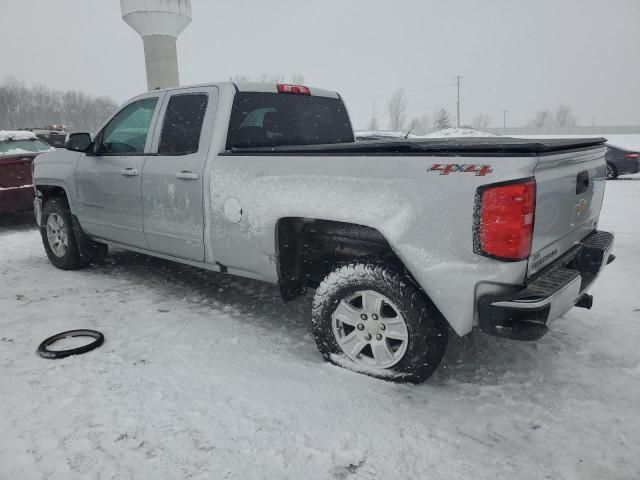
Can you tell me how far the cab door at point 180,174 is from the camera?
12.3ft

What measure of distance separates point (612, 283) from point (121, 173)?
16.3ft

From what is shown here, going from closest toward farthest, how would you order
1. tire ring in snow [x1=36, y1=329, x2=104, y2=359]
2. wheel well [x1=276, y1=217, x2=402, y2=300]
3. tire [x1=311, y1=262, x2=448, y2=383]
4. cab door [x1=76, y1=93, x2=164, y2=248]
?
tire [x1=311, y1=262, x2=448, y2=383], wheel well [x1=276, y1=217, x2=402, y2=300], tire ring in snow [x1=36, y1=329, x2=104, y2=359], cab door [x1=76, y1=93, x2=164, y2=248]

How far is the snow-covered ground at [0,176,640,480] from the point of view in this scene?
228cm

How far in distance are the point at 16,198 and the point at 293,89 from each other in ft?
19.3

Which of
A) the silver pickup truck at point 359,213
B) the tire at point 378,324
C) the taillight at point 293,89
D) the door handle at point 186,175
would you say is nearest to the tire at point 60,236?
the silver pickup truck at point 359,213

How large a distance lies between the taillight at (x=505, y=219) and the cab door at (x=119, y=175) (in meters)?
3.07

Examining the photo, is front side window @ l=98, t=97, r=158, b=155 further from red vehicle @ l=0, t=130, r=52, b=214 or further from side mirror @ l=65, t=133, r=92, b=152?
red vehicle @ l=0, t=130, r=52, b=214

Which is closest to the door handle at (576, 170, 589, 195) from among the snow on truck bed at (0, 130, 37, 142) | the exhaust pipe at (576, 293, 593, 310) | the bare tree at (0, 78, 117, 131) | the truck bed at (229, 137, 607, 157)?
the truck bed at (229, 137, 607, 157)

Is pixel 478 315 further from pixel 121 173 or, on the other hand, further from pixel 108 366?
pixel 121 173

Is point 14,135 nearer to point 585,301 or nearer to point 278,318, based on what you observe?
point 278,318

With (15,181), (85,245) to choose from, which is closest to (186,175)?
(85,245)

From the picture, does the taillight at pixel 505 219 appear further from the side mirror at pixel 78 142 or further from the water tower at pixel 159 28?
the water tower at pixel 159 28

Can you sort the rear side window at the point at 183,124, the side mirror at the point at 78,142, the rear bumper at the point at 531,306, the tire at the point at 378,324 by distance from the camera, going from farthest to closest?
1. the side mirror at the point at 78,142
2. the rear side window at the point at 183,124
3. the tire at the point at 378,324
4. the rear bumper at the point at 531,306

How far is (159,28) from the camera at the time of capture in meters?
45.5
